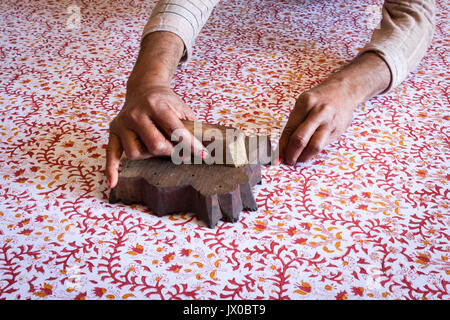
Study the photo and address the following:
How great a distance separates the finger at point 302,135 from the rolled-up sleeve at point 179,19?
48cm

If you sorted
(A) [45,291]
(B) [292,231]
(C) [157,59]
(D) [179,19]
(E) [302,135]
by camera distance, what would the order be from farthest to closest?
1. (D) [179,19]
2. (C) [157,59]
3. (E) [302,135]
4. (B) [292,231]
5. (A) [45,291]

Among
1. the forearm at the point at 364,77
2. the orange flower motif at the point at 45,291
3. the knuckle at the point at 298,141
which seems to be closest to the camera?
the orange flower motif at the point at 45,291

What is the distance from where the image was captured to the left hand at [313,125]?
935 mm

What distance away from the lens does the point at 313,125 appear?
934mm

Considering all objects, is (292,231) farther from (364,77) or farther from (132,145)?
(364,77)

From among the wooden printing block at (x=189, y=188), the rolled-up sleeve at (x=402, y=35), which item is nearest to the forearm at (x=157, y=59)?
the wooden printing block at (x=189, y=188)

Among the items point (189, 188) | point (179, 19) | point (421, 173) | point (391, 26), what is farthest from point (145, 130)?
point (391, 26)

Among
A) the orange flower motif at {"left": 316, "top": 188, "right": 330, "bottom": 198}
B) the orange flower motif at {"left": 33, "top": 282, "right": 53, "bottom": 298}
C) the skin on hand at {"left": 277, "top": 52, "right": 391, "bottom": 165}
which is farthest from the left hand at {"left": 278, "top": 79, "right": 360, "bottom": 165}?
the orange flower motif at {"left": 33, "top": 282, "right": 53, "bottom": 298}

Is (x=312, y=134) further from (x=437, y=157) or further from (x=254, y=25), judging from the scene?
(x=254, y=25)

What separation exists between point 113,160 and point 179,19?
1.77ft

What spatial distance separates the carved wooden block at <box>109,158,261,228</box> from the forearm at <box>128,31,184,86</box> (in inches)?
9.3

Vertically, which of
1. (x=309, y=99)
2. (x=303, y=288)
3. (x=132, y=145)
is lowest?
(x=303, y=288)

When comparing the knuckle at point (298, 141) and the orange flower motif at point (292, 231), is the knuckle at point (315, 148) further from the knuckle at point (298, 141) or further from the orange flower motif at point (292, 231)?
the orange flower motif at point (292, 231)

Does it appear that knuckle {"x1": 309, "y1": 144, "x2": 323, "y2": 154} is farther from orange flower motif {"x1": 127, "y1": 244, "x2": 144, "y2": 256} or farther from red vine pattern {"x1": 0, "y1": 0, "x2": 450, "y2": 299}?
orange flower motif {"x1": 127, "y1": 244, "x2": 144, "y2": 256}
